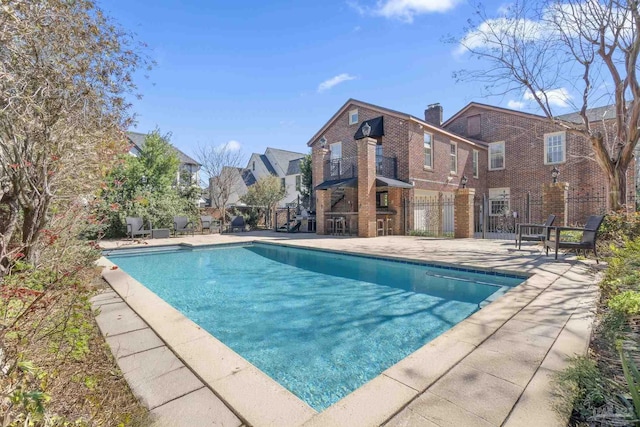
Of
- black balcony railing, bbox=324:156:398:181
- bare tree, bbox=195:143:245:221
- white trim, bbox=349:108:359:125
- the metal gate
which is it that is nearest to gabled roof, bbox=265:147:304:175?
bare tree, bbox=195:143:245:221

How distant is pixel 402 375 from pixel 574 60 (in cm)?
1083

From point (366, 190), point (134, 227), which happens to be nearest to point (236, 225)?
point (134, 227)

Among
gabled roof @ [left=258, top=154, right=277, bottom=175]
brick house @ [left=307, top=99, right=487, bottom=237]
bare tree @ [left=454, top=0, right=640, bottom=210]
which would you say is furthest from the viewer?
gabled roof @ [left=258, top=154, right=277, bottom=175]

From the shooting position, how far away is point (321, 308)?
16.4ft

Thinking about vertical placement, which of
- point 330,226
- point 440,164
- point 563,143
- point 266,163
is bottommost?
point 330,226

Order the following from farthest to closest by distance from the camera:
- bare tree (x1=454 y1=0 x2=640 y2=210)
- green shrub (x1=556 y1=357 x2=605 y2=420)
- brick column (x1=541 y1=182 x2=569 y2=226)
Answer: brick column (x1=541 y1=182 x2=569 y2=226), bare tree (x1=454 y1=0 x2=640 y2=210), green shrub (x1=556 y1=357 x2=605 y2=420)

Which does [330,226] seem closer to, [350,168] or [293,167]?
[350,168]

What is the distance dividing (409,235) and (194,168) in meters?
21.5

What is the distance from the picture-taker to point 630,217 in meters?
6.81

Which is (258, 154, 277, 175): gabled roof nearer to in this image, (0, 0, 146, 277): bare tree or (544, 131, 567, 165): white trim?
(544, 131, 567, 165): white trim

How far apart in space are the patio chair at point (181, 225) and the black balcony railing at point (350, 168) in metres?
7.96

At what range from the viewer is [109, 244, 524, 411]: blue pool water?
3.26 meters

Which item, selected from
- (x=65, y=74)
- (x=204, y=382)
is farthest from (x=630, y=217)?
(x=65, y=74)

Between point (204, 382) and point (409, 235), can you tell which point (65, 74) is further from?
point (409, 235)
